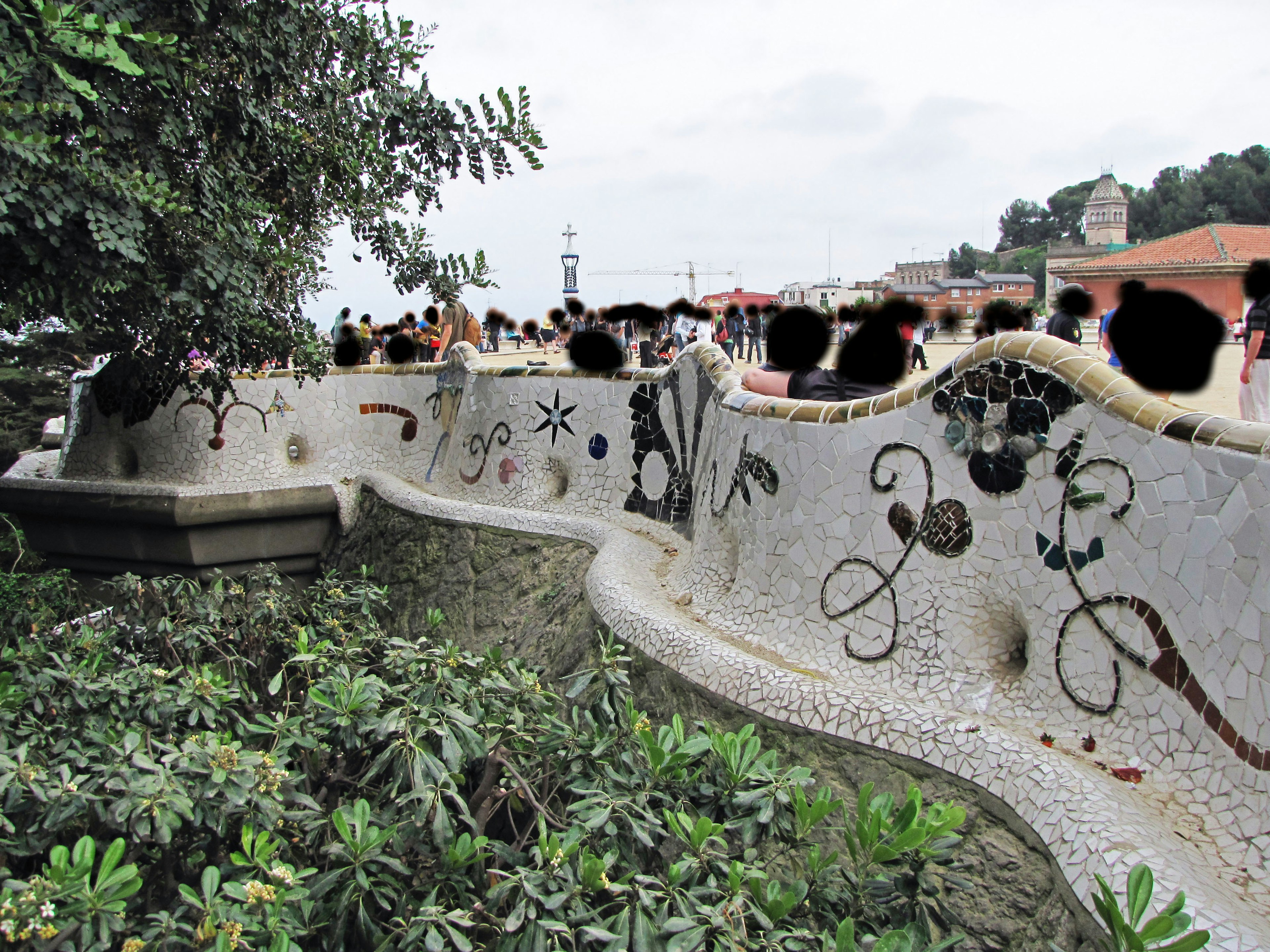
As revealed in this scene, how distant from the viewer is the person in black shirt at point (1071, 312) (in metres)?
5.23

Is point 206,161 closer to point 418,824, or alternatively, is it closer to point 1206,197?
point 418,824

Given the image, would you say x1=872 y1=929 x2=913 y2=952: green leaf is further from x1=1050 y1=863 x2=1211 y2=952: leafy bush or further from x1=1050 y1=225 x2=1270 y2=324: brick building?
x1=1050 y1=225 x2=1270 y2=324: brick building

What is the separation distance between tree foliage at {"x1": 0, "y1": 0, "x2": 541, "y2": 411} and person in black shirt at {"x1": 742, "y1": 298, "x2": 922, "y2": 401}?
6.79 ft

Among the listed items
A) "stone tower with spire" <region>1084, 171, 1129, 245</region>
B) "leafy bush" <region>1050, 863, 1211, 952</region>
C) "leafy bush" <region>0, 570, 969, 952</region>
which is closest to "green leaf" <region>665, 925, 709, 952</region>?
"leafy bush" <region>0, 570, 969, 952</region>

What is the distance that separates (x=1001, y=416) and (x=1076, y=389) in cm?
28

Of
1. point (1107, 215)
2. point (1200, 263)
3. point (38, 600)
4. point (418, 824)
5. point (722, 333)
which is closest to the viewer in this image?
point (418, 824)

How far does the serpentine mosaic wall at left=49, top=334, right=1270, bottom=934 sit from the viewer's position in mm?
2697

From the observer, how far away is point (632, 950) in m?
1.95

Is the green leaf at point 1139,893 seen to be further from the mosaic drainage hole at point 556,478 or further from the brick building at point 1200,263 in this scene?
the brick building at point 1200,263

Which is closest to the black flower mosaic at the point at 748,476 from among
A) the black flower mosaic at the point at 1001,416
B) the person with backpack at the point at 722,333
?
the black flower mosaic at the point at 1001,416

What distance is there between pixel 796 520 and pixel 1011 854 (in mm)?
1533

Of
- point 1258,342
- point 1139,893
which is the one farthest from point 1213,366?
point 1258,342

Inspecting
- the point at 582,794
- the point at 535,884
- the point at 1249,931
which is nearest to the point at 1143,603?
the point at 1249,931

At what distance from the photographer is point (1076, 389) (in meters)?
3.12
